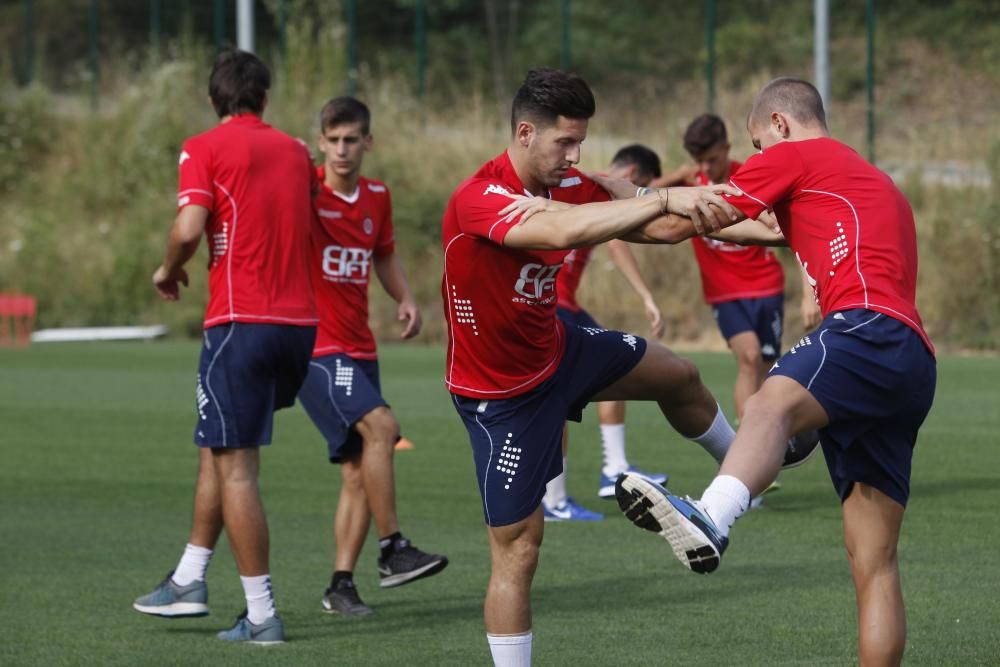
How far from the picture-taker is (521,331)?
578 cm

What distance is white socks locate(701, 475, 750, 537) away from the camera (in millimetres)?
4676

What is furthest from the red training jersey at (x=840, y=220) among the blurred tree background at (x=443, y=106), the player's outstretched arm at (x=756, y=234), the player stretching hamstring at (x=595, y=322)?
the blurred tree background at (x=443, y=106)

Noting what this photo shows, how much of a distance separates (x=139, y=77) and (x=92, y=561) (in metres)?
25.7

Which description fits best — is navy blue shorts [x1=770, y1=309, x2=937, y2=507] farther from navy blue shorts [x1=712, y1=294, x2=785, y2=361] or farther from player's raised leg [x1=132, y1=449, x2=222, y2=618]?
navy blue shorts [x1=712, y1=294, x2=785, y2=361]

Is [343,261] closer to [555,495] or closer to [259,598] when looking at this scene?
[259,598]

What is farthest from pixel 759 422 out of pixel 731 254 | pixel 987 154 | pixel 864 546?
pixel 987 154

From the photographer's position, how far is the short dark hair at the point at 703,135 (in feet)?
33.7

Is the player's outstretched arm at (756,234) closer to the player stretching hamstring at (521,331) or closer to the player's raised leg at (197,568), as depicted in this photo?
the player stretching hamstring at (521,331)

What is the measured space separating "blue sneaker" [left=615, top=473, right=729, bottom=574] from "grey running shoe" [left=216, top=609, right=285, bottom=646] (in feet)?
8.74

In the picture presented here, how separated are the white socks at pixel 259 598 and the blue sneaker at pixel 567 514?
3191mm

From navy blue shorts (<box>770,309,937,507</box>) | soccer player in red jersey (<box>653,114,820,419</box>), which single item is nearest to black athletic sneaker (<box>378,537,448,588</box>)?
navy blue shorts (<box>770,309,937,507</box>)

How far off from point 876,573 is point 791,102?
1.60 m

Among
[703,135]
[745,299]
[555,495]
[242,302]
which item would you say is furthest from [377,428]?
[745,299]

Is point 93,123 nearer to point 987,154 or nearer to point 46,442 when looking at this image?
point 987,154
